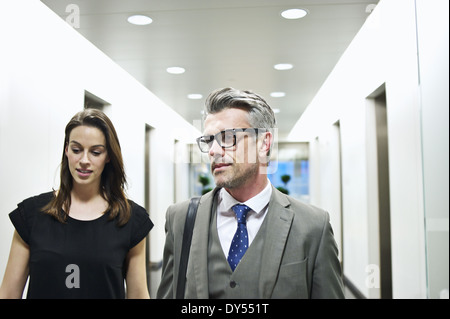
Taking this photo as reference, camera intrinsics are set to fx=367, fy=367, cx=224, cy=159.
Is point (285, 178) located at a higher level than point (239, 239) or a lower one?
higher

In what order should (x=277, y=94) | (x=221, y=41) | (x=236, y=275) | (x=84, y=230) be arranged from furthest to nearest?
(x=221, y=41)
(x=277, y=94)
(x=84, y=230)
(x=236, y=275)

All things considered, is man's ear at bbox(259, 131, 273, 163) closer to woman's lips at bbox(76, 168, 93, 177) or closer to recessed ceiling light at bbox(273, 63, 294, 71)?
recessed ceiling light at bbox(273, 63, 294, 71)

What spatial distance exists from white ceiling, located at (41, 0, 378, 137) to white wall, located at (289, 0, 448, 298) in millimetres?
94

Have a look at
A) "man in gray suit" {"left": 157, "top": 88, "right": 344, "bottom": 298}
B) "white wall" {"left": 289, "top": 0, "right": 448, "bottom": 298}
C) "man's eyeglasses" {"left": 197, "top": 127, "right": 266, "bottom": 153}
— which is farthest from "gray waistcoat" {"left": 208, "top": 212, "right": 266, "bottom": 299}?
"white wall" {"left": 289, "top": 0, "right": 448, "bottom": 298}

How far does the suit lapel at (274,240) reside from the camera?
114cm

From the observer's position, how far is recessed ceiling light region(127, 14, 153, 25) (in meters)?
1.49

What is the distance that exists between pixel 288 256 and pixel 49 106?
3.35 ft

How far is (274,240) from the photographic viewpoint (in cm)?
117

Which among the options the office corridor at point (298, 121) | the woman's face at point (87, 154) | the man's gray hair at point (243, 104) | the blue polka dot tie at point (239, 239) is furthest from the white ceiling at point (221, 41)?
the blue polka dot tie at point (239, 239)

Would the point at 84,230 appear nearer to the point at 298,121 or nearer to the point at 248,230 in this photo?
the point at 248,230

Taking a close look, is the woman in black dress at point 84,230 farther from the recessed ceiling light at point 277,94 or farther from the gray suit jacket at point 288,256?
the recessed ceiling light at point 277,94

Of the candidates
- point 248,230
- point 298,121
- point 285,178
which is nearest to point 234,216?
point 248,230

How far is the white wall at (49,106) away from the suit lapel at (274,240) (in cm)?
39
